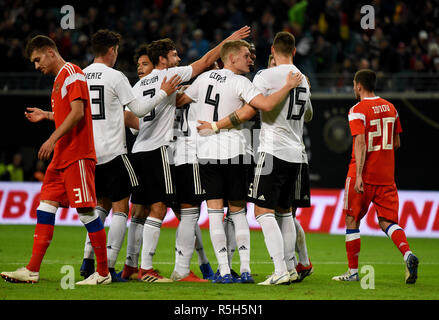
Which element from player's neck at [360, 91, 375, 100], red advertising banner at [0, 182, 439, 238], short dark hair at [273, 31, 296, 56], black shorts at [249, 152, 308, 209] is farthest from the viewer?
red advertising banner at [0, 182, 439, 238]

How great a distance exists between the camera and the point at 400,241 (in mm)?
7945

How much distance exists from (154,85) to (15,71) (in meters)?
11.8

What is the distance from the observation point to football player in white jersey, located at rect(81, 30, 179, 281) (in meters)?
7.48

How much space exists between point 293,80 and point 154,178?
1.83 m

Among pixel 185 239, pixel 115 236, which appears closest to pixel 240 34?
pixel 185 239

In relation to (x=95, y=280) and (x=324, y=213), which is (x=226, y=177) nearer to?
(x=95, y=280)

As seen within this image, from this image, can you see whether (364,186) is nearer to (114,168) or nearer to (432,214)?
(114,168)

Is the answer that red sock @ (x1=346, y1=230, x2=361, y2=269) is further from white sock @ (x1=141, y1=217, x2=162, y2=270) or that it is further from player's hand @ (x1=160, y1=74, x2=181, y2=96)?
player's hand @ (x1=160, y1=74, x2=181, y2=96)

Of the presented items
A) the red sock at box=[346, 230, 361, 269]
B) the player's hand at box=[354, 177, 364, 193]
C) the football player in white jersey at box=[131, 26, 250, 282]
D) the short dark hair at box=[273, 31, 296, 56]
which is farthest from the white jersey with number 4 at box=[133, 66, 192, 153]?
the red sock at box=[346, 230, 361, 269]

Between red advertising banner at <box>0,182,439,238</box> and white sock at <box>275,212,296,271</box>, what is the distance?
6.96 metres

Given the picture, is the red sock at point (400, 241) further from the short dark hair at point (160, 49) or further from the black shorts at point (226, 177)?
the short dark hair at point (160, 49)

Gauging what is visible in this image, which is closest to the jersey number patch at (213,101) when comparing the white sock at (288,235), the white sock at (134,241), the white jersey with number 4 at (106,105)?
the white jersey with number 4 at (106,105)

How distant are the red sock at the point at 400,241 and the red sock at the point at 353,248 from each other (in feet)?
1.36

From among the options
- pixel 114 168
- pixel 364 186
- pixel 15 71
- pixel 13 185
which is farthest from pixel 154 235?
pixel 15 71
